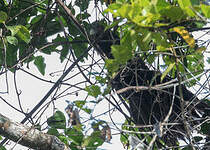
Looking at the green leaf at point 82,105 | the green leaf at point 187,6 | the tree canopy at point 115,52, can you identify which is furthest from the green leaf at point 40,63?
the green leaf at point 187,6

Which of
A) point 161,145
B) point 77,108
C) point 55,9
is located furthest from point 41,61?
point 161,145

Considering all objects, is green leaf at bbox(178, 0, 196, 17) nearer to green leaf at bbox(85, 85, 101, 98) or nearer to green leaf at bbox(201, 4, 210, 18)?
green leaf at bbox(201, 4, 210, 18)

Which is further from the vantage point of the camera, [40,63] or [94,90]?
[40,63]

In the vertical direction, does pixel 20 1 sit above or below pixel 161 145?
above

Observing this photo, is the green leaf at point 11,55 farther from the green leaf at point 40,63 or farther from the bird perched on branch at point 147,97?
the bird perched on branch at point 147,97

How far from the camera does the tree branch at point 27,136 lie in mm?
1429

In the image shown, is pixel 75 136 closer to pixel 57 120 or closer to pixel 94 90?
pixel 57 120

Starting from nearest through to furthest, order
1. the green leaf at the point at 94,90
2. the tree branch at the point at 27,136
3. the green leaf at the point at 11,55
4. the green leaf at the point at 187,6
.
A: 1. the green leaf at the point at 187,6
2. the green leaf at the point at 94,90
3. the tree branch at the point at 27,136
4. the green leaf at the point at 11,55

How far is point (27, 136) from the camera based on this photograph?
1441 millimetres

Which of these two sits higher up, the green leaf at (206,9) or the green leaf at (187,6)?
the green leaf at (206,9)

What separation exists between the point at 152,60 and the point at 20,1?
0.90 metres

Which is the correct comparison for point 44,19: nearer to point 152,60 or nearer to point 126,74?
point 126,74

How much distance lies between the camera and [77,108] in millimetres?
1443

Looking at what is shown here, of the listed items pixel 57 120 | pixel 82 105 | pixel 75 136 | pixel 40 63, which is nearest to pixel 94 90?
pixel 82 105
